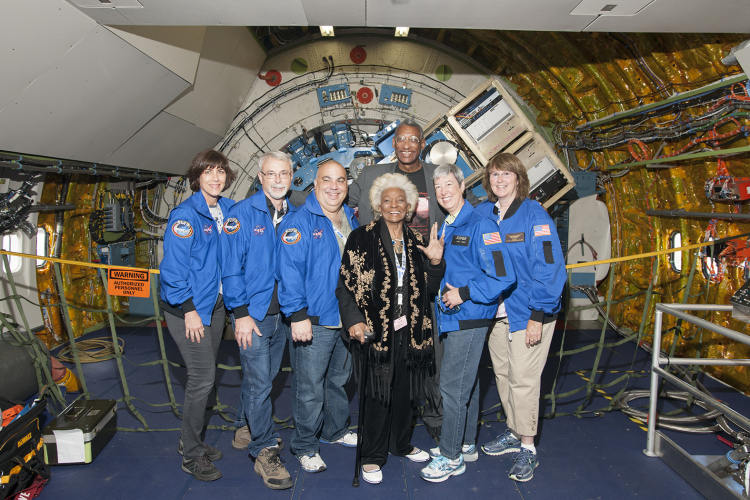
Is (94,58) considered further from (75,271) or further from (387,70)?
(387,70)

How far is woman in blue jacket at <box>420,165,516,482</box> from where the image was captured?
2477mm

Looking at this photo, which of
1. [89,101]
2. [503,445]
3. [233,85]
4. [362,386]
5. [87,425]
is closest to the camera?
[362,386]

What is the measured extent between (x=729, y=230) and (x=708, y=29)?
2065 mm

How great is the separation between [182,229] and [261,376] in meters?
1.03

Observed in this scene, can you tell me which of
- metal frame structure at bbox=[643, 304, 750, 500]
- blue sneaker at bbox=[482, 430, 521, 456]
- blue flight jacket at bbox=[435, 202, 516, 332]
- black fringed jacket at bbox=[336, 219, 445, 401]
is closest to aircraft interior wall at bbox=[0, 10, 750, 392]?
metal frame structure at bbox=[643, 304, 750, 500]

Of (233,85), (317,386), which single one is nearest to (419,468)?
(317,386)

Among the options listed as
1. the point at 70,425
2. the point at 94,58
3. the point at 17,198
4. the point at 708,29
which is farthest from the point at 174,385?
the point at 708,29

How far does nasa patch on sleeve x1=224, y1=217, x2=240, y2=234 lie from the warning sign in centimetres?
98

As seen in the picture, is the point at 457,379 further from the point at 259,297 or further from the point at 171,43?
the point at 171,43

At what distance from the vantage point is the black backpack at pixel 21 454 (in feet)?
7.89

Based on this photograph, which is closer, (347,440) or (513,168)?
(513,168)

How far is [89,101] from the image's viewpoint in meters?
3.81

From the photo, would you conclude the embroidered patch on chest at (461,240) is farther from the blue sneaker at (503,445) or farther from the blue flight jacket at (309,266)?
the blue sneaker at (503,445)

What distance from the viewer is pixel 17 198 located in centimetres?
449
